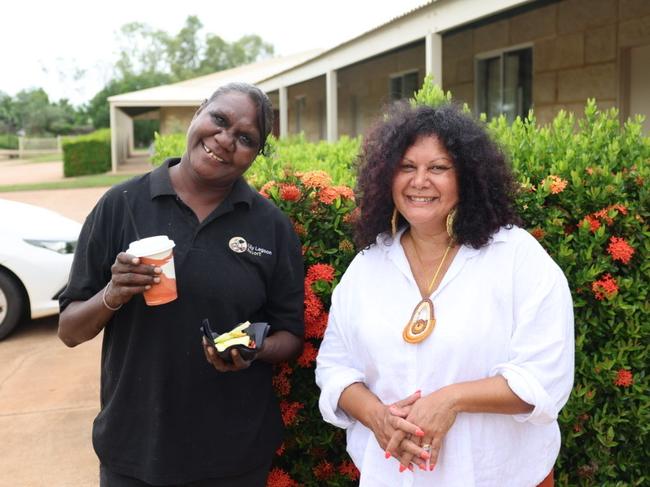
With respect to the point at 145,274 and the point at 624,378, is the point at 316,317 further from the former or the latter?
the point at 624,378

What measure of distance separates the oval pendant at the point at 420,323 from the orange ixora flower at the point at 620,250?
1.38 metres

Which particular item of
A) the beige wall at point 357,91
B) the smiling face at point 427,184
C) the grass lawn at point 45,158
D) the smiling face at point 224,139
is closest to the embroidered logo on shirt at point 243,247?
the smiling face at point 224,139

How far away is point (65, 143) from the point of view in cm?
3008

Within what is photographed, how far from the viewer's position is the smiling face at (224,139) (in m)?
2.37

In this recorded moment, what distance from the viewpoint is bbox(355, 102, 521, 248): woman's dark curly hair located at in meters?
2.22

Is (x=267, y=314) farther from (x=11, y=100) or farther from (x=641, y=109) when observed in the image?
(x=11, y=100)

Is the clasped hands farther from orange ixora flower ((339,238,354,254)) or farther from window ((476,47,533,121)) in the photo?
window ((476,47,533,121))

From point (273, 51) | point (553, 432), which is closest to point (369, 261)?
point (553, 432)

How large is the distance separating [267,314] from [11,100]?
77043 millimetres

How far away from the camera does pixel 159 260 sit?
210cm

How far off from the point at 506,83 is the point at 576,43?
1.65 meters

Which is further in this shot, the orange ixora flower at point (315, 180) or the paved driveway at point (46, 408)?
the paved driveway at point (46, 408)

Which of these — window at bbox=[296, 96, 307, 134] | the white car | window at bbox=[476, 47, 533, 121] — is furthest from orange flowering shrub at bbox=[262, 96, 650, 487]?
window at bbox=[296, 96, 307, 134]

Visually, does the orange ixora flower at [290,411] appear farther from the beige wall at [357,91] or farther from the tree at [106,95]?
the tree at [106,95]
